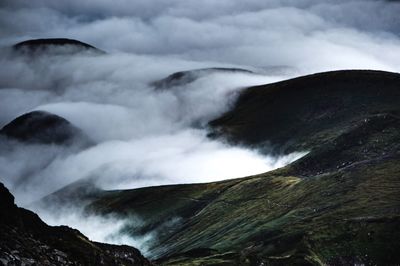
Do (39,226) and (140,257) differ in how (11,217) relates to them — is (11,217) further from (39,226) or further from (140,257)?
(140,257)

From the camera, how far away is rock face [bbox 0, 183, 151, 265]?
288ft

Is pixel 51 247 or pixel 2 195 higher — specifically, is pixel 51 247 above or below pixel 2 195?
below

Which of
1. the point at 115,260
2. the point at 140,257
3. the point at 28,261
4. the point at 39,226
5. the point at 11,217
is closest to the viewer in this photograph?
the point at 28,261

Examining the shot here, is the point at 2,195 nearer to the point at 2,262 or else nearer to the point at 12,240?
the point at 12,240

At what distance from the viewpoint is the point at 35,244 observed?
326 ft

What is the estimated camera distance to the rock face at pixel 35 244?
288 ft

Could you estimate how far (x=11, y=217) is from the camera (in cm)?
10206

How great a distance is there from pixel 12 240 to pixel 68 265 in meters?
16.4

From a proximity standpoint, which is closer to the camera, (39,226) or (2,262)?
(2,262)

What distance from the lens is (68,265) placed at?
343 feet

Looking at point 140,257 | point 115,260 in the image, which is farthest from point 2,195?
point 140,257

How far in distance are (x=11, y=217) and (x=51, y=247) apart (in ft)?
27.7

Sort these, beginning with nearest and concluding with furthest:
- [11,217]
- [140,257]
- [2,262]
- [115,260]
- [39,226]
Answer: [2,262] → [11,217] → [39,226] → [115,260] → [140,257]

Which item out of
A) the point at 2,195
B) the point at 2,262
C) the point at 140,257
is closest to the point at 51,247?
the point at 2,195
